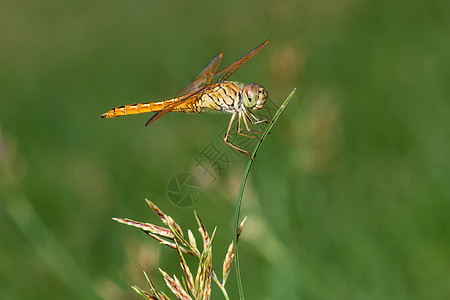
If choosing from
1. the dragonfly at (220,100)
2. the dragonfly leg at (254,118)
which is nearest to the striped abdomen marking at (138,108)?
the dragonfly at (220,100)

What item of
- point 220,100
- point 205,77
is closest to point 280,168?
point 205,77

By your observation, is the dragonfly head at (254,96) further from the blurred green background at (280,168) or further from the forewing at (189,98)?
the blurred green background at (280,168)

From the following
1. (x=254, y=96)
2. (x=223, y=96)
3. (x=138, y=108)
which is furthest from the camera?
(x=138, y=108)

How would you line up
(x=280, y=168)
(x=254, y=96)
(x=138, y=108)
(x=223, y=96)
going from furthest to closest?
(x=280, y=168)
(x=138, y=108)
(x=223, y=96)
(x=254, y=96)

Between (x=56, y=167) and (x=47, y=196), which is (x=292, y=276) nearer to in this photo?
(x=47, y=196)

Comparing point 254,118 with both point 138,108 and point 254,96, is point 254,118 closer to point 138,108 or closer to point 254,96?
point 254,96

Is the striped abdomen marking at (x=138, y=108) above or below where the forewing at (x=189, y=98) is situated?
below

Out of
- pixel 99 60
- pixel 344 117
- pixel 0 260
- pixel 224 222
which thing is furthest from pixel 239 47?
pixel 0 260
